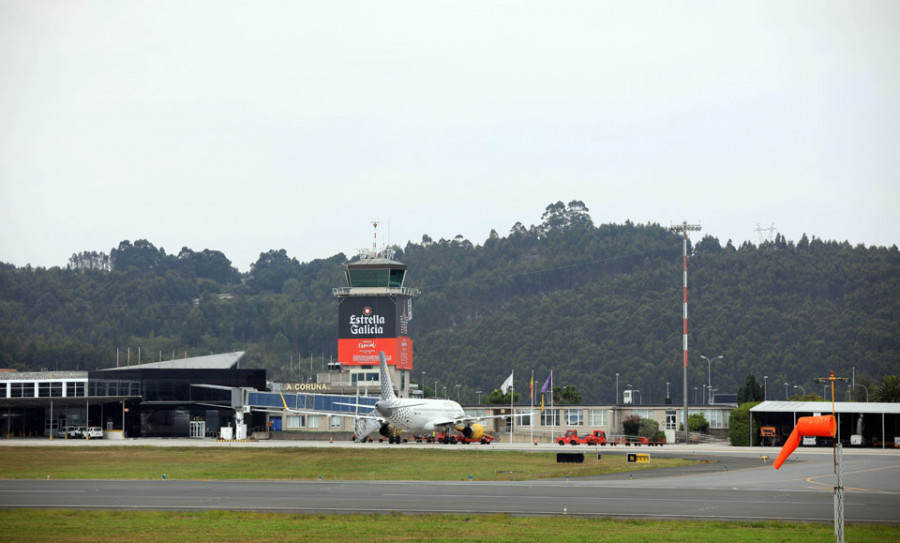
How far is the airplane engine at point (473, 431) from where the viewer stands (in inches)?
3703

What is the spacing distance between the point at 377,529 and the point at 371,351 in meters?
109

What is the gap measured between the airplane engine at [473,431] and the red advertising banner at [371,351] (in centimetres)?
4584

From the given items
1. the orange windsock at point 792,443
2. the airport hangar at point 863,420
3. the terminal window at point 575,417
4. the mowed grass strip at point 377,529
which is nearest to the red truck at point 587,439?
the airport hangar at point 863,420

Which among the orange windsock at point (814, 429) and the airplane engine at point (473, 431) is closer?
the orange windsock at point (814, 429)

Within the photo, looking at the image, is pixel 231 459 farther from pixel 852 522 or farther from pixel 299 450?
pixel 852 522

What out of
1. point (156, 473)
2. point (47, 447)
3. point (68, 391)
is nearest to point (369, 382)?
point (68, 391)

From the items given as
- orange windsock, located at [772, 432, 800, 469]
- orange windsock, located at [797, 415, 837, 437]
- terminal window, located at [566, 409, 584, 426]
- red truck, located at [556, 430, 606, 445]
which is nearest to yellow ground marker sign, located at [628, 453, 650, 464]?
red truck, located at [556, 430, 606, 445]

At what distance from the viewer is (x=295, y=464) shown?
67.4 metres

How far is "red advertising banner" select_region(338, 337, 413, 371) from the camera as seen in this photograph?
140 m

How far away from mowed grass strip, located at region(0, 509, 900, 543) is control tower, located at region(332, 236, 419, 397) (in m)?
103

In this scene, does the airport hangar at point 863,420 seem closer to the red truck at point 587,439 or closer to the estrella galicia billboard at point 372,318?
the red truck at point 587,439

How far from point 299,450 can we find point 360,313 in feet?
200

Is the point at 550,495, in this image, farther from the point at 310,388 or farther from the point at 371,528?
the point at 310,388

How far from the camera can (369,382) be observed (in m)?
139
